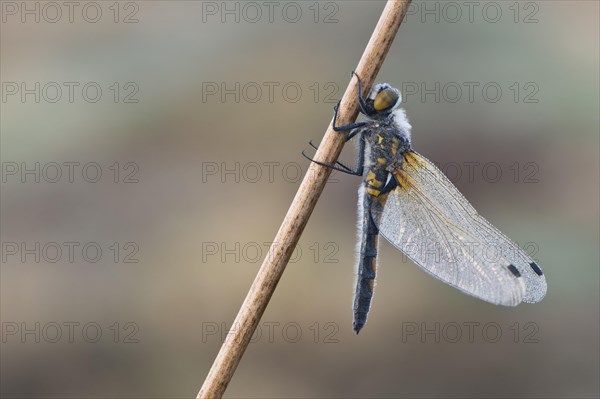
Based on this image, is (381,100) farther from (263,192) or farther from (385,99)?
(263,192)

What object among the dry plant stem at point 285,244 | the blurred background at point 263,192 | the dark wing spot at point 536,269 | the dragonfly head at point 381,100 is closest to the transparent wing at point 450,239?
the dark wing spot at point 536,269

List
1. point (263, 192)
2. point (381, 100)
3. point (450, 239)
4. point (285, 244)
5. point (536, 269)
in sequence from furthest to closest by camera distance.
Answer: point (263, 192), point (450, 239), point (536, 269), point (381, 100), point (285, 244)

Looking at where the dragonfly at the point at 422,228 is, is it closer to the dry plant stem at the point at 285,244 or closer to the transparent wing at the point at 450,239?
the transparent wing at the point at 450,239

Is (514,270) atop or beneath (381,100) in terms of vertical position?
beneath

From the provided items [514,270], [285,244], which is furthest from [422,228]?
[285,244]

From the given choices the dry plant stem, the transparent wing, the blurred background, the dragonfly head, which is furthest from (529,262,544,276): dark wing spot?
the blurred background

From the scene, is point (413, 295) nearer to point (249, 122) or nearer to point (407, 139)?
point (249, 122)
